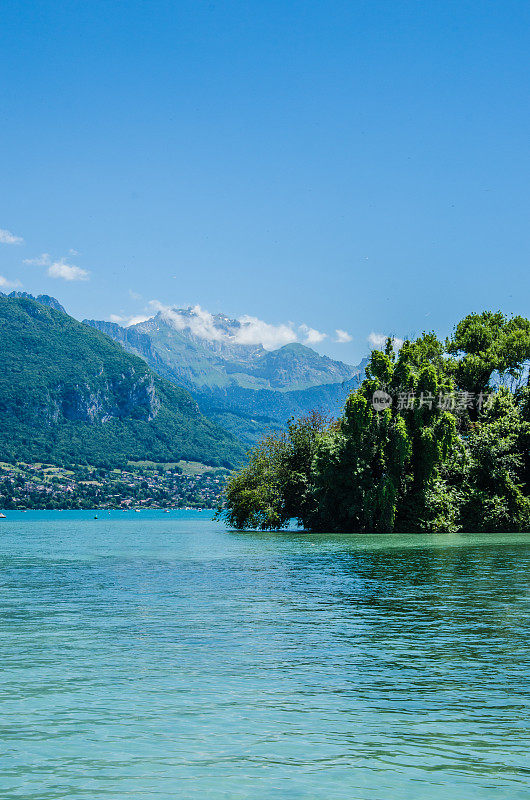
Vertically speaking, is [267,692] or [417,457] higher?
[417,457]

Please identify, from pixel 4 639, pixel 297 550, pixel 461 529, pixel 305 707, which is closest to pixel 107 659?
pixel 4 639

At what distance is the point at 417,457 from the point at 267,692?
5469cm

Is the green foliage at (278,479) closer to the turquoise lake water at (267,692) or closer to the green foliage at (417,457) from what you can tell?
the green foliage at (417,457)

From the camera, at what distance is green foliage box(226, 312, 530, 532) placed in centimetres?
6556

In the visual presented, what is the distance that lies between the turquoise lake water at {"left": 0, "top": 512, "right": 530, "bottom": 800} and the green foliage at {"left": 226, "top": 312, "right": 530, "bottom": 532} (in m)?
36.6

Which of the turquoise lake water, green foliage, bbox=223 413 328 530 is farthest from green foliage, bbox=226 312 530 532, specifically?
the turquoise lake water

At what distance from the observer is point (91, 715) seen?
12078 millimetres

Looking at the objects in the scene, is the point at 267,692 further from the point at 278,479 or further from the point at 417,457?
the point at 278,479

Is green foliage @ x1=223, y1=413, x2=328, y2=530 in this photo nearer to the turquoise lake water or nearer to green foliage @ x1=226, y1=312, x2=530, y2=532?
green foliage @ x1=226, y1=312, x2=530, y2=532

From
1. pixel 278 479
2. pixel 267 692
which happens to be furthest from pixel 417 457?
pixel 267 692

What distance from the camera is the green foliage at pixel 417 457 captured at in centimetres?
6556

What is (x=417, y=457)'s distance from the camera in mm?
66688

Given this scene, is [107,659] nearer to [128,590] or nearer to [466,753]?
[466,753]

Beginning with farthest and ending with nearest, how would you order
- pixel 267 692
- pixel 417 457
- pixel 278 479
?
pixel 278 479
pixel 417 457
pixel 267 692
